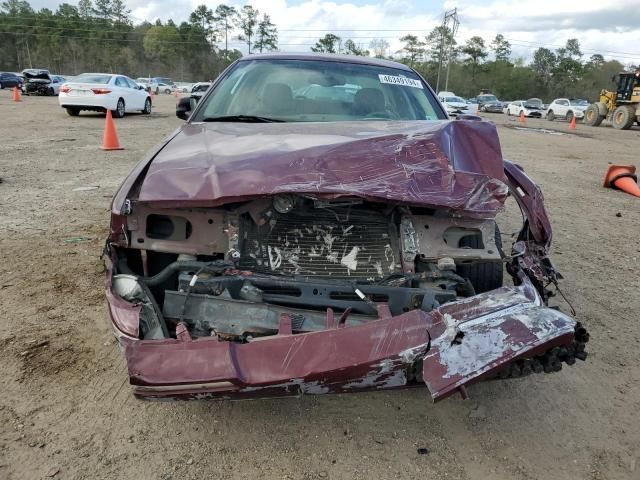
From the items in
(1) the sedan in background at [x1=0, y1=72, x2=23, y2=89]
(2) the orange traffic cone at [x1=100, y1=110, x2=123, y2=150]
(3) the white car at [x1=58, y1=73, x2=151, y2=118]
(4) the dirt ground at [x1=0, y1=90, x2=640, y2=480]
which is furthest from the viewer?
(1) the sedan in background at [x1=0, y1=72, x2=23, y2=89]

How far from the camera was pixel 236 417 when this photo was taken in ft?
7.70

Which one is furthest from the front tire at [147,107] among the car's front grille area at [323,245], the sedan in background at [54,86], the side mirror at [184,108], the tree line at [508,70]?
the tree line at [508,70]

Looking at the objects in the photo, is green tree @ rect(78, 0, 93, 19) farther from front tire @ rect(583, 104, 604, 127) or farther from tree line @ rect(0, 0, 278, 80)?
front tire @ rect(583, 104, 604, 127)

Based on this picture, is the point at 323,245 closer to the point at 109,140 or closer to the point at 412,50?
the point at 109,140

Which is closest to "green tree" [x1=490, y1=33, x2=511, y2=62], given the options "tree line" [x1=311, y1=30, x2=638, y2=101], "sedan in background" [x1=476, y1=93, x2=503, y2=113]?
"tree line" [x1=311, y1=30, x2=638, y2=101]

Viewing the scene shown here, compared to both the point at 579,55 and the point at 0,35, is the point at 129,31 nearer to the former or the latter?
the point at 0,35

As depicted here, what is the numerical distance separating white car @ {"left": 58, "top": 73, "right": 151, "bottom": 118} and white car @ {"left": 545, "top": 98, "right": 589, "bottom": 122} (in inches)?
944

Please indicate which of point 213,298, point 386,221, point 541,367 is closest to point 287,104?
point 386,221

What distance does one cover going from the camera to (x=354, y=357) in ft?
5.90

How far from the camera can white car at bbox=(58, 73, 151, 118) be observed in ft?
49.4

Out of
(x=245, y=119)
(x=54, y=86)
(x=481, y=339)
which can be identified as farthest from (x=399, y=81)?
(x=54, y=86)

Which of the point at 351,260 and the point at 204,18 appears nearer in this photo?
the point at 351,260

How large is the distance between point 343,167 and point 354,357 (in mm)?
938

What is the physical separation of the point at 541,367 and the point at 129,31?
8741 cm
